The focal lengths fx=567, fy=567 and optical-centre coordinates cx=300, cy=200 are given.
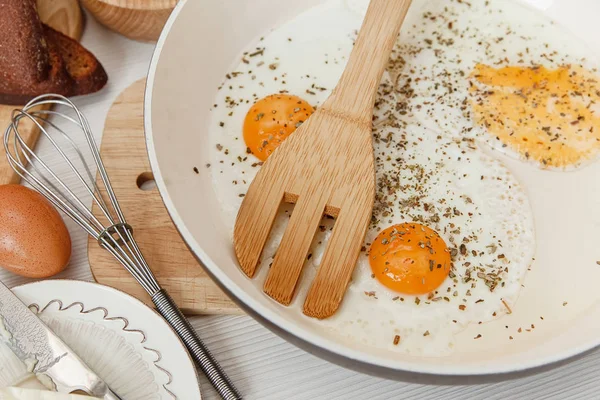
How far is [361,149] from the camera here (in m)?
1.38

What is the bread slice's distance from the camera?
1.58 metres

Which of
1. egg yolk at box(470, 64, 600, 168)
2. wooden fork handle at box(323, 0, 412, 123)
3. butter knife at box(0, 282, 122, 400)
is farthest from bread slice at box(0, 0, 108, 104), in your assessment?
egg yolk at box(470, 64, 600, 168)

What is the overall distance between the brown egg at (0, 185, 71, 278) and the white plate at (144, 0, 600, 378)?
34cm

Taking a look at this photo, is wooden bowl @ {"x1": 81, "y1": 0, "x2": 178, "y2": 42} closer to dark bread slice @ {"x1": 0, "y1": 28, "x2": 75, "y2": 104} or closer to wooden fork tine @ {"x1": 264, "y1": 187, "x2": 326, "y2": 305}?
dark bread slice @ {"x1": 0, "y1": 28, "x2": 75, "y2": 104}

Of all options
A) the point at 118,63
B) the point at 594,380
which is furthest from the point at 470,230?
the point at 118,63

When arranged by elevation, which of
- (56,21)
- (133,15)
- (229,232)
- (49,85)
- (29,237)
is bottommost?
(29,237)

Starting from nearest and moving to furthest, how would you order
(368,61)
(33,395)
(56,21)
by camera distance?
(33,395) < (368,61) < (56,21)

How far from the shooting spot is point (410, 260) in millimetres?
1283

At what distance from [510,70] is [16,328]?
4.89 feet

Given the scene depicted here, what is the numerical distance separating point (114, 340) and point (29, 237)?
1.12 feet

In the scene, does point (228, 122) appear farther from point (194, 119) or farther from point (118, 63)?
point (118, 63)

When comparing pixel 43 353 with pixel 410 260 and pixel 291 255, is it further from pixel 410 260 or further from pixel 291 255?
pixel 410 260

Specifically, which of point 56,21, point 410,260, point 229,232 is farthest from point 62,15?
point 410,260

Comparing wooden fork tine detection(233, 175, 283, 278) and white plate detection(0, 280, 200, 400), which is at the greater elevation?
wooden fork tine detection(233, 175, 283, 278)
